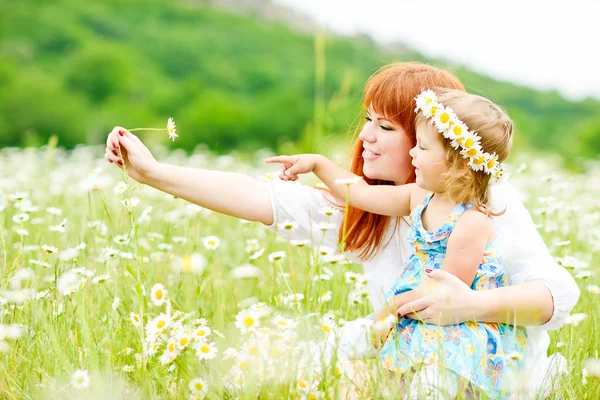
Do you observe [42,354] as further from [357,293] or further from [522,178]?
[522,178]

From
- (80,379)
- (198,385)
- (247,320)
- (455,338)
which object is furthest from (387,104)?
(80,379)

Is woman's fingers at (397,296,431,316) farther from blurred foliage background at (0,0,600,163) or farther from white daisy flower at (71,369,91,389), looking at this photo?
blurred foliage background at (0,0,600,163)

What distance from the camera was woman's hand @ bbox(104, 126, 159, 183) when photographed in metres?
2.22

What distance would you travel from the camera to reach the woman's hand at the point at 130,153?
7.29ft

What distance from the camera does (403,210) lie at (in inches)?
96.9

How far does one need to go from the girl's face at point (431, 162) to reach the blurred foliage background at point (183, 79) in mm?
10569

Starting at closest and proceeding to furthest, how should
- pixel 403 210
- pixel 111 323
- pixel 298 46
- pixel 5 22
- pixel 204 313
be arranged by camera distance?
pixel 111 323
pixel 403 210
pixel 204 313
pixel 5 22
pixel 298 46

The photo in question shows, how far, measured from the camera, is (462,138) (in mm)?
2107

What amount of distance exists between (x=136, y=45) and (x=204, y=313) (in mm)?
18544

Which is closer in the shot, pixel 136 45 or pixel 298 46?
pixel 136 45

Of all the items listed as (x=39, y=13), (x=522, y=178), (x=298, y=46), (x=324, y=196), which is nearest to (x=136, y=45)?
(x=39, y=13)

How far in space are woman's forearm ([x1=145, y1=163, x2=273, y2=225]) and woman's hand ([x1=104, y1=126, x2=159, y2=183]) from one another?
0.03 m

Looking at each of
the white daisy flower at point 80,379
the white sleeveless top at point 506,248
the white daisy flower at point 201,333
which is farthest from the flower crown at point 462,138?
the white daisy flower at point 80,379

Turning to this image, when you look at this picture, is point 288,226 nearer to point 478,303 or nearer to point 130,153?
point 130,153
